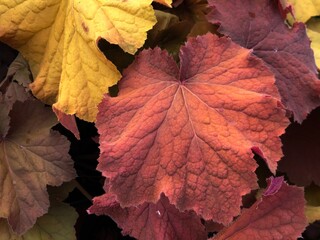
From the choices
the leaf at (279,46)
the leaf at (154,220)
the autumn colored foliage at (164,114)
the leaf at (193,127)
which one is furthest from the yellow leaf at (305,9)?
the leaf at (154,220)

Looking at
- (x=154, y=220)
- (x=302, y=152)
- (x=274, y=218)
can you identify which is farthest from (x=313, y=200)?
(x=154, y=220)

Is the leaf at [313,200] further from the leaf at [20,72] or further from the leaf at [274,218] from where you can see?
the leaf at [20,72]

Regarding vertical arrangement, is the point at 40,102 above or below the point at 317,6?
below

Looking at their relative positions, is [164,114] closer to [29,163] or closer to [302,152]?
[29,163]

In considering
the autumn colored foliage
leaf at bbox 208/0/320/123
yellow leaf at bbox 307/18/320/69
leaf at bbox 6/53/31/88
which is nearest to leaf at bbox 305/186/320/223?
the autumn colored foliage

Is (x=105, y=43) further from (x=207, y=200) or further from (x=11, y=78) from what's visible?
(x=207, y=200)

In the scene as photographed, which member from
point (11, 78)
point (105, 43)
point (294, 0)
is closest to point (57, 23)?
point (105, 43)
